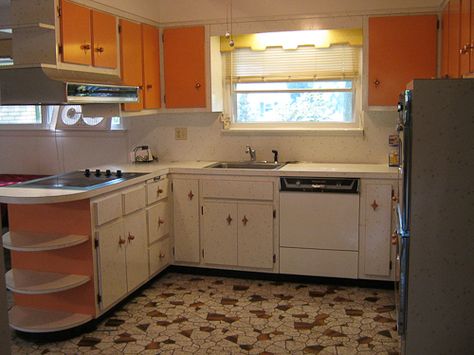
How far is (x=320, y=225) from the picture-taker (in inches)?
166

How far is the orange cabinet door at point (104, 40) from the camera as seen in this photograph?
3.88 metres

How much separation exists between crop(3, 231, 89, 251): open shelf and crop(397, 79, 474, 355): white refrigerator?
6.41 ft

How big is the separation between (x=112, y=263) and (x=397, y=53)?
2617mm

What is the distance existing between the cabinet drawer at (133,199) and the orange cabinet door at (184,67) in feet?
3.37

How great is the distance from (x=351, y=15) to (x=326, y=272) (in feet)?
6.64

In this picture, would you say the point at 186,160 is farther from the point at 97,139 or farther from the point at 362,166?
the point at 362,166

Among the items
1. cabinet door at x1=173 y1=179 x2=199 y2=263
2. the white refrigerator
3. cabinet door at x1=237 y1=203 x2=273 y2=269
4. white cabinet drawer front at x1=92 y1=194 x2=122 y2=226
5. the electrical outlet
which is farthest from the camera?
the electrical outlet

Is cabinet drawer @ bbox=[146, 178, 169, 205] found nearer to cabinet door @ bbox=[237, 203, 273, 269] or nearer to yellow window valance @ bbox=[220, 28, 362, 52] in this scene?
cabinet door @ bbox=[237, 203, 273, 269]

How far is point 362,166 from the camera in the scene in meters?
4.44

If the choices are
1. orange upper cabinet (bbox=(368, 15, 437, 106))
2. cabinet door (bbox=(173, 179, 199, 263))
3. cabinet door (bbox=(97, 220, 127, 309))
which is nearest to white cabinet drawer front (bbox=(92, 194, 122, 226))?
cabinet door (bbox=(97, 220, 127, 309))

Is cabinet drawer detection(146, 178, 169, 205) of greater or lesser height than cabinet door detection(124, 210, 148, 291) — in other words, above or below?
above

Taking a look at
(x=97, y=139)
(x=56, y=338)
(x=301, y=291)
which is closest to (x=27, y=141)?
(x=97, y=139)

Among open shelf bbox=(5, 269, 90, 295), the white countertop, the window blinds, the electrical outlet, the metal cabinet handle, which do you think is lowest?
open shelf bbox=(5, 269, 90, 295)

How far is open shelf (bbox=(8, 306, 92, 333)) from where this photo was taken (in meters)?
3.36
